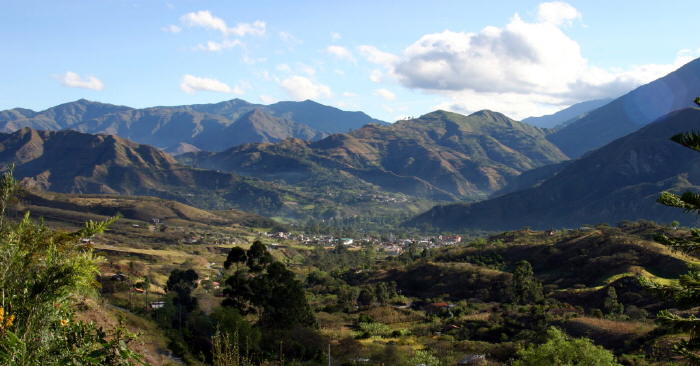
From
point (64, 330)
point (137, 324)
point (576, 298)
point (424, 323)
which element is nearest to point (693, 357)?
point (64, 330)

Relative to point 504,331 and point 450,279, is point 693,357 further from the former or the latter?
point 450,279

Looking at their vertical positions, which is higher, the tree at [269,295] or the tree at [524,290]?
the tree at [269,295]

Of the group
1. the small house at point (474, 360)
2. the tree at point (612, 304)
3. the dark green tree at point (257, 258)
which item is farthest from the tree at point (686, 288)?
the tree at point (612, 304)

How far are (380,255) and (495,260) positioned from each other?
73.2 metres

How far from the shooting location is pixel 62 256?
33.8 ft

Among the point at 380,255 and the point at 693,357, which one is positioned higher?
the point at 693,357

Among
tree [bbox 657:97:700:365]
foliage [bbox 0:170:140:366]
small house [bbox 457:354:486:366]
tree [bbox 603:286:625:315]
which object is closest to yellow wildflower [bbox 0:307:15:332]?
foliage [bbox 0:170:140:366]

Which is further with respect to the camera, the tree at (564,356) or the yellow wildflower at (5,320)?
the tree at (564,356)

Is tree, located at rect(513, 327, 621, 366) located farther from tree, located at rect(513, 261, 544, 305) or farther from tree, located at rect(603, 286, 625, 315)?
tree, located at rect(513, 261, 544, 305)

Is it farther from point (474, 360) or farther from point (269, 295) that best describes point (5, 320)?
point (269, 295)

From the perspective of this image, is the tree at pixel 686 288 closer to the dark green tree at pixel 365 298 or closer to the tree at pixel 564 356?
the tree at pixel 564 356

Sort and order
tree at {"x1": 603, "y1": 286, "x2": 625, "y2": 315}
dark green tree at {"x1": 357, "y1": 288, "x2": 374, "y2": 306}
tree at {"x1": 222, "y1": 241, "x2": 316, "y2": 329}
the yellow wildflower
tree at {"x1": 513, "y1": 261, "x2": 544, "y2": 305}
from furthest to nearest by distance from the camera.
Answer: dark green tree at {"x1": 357, "y1": 288, "x2": 374, "y2": 306}, tree at {"x1": 513, "y1": 261, "x2": 544, "y2": 305}, tree at {"x1": 603, "y1": 286, "x2": 625, "y2": 315}, tree at {"x1": 222, "y1": 241, "x2": 316, "y2": 329}, the yellow wildflower

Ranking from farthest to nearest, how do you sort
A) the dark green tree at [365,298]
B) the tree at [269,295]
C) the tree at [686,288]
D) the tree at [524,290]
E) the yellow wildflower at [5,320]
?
the dark green tree at [365,298] < the tree at [524,290] < the tree at [269,295] < the tree at [686,288] < the yellow wildflower at [5,320]

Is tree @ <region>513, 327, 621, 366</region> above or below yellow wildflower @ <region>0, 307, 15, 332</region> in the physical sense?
below
